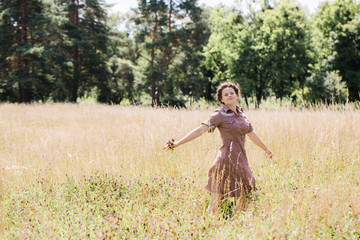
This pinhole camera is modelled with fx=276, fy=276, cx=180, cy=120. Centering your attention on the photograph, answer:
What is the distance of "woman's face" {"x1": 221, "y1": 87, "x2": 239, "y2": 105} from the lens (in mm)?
3137

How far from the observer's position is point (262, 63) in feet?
80.0

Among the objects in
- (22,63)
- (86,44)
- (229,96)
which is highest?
(86,44)

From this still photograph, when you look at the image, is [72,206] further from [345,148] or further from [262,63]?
[262,63]

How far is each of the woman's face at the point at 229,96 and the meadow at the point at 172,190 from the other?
3.61 ft

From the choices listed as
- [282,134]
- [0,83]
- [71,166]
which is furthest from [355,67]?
[0,83]

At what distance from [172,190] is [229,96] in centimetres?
133

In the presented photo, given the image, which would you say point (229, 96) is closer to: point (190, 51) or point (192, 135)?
point (192, 135)

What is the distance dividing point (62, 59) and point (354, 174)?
76.5ft

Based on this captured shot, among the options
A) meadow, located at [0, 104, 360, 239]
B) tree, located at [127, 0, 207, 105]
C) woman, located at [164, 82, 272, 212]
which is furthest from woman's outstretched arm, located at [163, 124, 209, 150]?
tree, located at [127, 0, 207, 105]

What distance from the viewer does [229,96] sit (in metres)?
3.14

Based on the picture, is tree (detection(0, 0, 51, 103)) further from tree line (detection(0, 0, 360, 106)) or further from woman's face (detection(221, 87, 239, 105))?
woman's face (detection(221, 87, 239, 105))

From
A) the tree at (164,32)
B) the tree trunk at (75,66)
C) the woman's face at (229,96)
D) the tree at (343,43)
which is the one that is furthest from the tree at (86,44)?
the woman's face at (229,96)

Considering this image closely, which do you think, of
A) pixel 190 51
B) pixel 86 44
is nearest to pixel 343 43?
pixel 190 51

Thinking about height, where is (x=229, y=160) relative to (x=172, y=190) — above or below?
above
